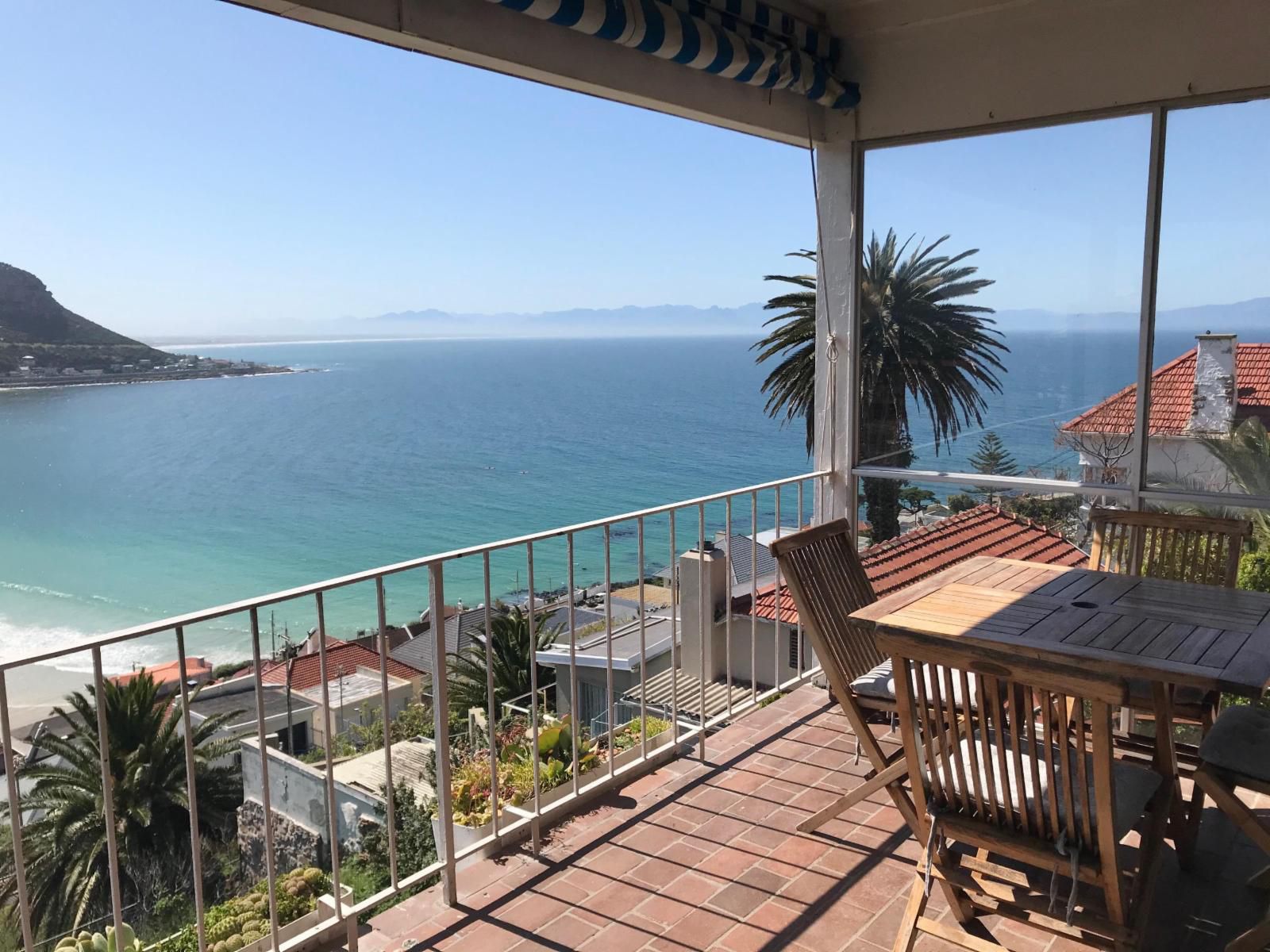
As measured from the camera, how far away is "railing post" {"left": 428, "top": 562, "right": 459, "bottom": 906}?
2.41m

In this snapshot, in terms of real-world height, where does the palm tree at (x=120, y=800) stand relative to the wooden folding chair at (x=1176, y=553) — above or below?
below

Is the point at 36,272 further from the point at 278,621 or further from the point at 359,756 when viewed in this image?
the point at 359,756

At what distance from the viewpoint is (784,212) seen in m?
63.7

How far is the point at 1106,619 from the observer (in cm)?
246

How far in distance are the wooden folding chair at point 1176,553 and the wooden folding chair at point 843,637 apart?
0.74 metres

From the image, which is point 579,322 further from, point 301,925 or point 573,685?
point 301,925

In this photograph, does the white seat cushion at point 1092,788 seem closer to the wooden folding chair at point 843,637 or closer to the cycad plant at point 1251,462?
the wooden folding chair at point 843,637

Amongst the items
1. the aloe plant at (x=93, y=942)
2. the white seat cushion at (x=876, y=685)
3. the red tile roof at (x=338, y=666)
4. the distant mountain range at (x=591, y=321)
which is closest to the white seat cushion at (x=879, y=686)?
the white seat cushion at (x=876, y=685)

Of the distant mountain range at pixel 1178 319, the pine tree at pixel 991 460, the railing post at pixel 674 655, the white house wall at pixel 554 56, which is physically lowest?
the railing post at pixel 674 655

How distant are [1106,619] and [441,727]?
69.1 inches

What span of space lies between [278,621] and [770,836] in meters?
38.2

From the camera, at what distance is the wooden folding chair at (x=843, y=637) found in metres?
2.55

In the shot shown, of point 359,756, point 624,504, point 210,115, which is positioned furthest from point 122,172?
point 359,756

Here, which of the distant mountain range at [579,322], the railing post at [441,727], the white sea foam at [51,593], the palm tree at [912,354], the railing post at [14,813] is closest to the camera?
the railing post at [14,813]
